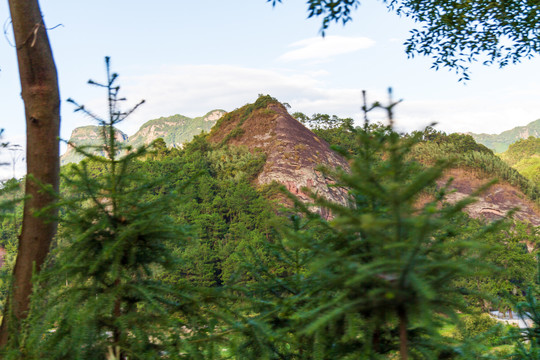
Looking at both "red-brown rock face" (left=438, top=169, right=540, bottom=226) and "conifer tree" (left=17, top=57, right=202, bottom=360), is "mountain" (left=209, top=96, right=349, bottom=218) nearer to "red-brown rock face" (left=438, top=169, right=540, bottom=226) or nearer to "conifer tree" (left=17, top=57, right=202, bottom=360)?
"red-brown rock face" (left=438, top=169, right=540, bottom=226)

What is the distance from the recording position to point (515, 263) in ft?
84.2

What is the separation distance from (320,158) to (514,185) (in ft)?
52.6

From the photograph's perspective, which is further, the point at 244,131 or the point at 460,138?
the point at 460,138

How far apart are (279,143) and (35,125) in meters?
30.6

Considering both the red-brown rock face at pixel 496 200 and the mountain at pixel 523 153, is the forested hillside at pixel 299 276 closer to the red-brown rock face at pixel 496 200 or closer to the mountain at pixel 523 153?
the red-brown rock face at pixel 496 200

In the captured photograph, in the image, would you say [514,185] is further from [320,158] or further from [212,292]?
[212,292]

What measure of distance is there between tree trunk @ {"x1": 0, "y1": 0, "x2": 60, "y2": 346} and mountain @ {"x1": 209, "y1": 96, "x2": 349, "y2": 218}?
25418 millimetres

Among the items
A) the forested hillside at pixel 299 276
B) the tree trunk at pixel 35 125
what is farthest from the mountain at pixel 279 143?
the forested hillside at pixel 299 276

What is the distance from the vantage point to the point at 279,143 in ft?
112

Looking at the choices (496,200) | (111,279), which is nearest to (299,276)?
(111,279)

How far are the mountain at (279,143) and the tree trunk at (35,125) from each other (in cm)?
2542

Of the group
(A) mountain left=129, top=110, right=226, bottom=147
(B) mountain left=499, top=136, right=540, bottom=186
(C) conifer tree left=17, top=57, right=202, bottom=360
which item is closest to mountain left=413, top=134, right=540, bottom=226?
(C) conifer tree left=17, top=57, right=202, bottom=360

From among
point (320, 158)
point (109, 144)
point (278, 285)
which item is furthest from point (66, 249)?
point (320, 158)

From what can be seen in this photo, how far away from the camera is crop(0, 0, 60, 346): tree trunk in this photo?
3.60 meters
